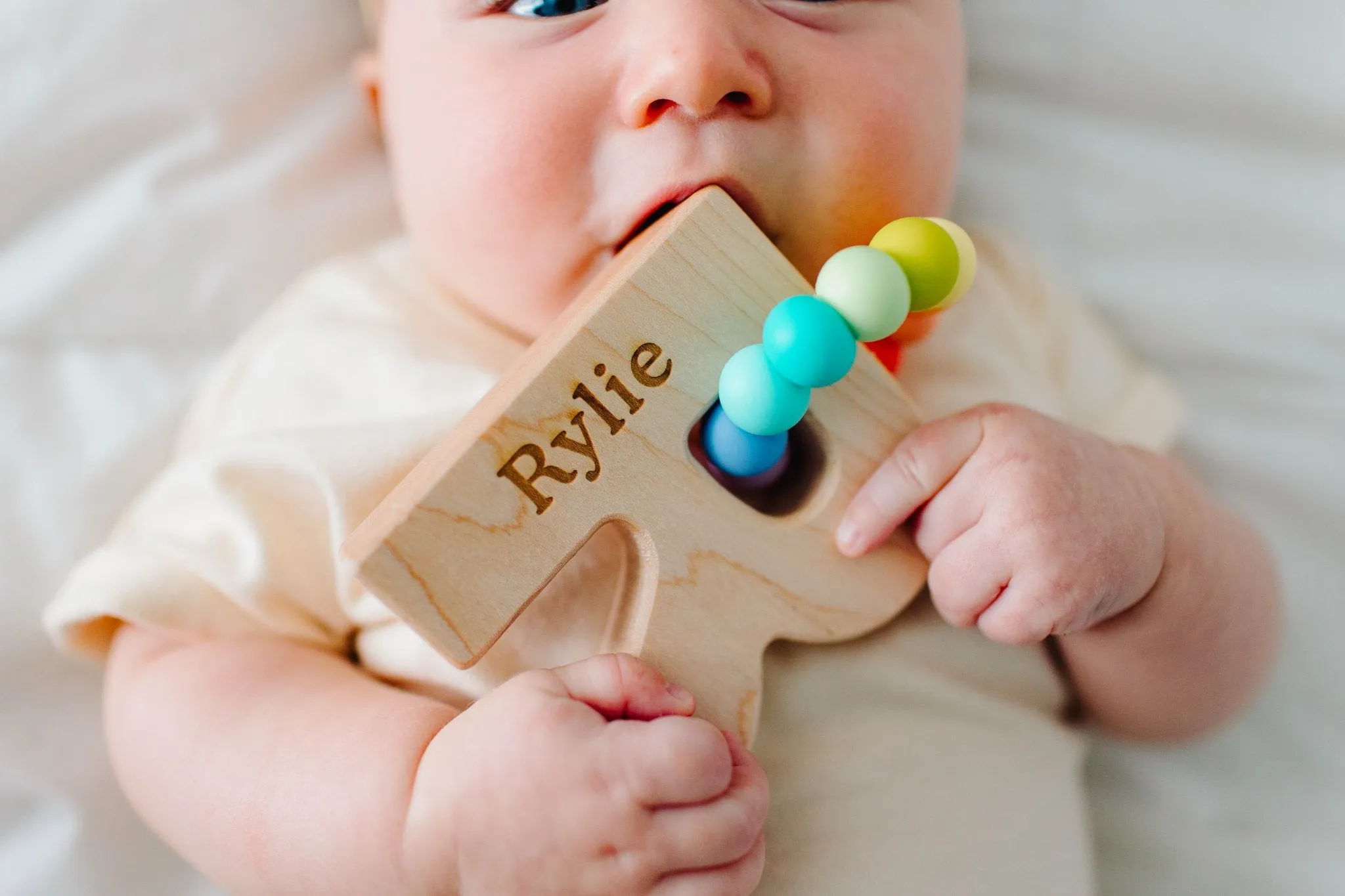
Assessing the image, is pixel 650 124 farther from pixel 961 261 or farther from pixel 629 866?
Result: pixel 629 866

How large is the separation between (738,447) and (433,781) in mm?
243

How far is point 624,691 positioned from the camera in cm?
59

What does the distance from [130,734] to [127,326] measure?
0.38 metres

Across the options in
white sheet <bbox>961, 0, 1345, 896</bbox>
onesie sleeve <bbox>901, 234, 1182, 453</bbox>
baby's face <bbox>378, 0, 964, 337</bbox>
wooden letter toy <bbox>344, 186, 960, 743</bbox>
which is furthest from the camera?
white sheet <bbox>961, 0, 1345, 896</bbox>

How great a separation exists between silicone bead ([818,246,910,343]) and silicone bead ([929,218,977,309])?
0.05 meters

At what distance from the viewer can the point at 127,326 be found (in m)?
0.97

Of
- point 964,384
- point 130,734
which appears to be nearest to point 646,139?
point 964,384

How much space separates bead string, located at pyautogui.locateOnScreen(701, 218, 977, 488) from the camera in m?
0.59

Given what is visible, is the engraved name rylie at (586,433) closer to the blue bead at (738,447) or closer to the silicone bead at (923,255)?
the blue bead at (738,447)

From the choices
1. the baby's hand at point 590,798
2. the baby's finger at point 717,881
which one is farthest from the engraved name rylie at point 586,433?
the baby's finger at point 717,881

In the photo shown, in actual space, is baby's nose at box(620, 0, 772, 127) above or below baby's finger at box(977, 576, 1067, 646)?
above

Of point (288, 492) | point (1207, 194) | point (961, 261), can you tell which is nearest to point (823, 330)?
point (961, 261)

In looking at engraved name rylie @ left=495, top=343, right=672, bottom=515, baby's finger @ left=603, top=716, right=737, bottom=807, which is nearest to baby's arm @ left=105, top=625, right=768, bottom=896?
baby's finger @ left=603, top=716, right=737, bottom=807

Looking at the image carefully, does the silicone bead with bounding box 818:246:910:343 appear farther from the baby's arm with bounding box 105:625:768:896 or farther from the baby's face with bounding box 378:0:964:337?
the baby's arm with bounding box 105:625:768:896
